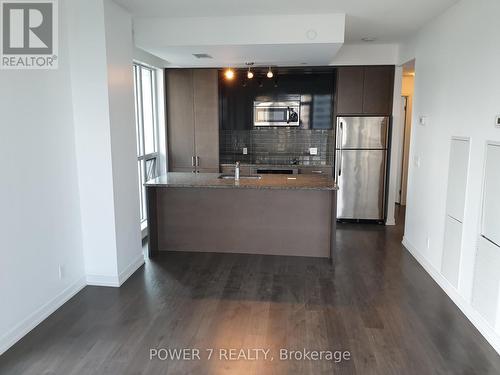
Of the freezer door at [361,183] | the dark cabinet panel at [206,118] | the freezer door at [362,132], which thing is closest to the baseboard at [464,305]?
the freezer door at [361,183]

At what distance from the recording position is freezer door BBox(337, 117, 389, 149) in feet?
19.4

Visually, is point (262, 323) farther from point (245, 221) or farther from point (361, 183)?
point (361, 183)

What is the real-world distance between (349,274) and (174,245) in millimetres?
2208

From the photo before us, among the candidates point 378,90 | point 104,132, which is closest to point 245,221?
point 104,132

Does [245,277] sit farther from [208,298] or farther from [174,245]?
[174,245]

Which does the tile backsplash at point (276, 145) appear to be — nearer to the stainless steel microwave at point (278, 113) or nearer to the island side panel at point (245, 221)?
the stainless steel microwave at point (278, 113)

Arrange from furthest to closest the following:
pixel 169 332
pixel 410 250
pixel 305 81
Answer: pixel 305 81
pixel 410 250
pixel 169 332

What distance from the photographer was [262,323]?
3.13 meters

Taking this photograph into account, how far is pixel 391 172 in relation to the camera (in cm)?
605

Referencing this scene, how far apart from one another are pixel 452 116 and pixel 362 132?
2276 millimetres

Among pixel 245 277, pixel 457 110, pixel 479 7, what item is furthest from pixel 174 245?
pixel 479 7

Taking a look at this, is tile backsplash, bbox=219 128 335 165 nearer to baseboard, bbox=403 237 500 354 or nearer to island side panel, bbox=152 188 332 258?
island side panel, bbox=152 188 332 258

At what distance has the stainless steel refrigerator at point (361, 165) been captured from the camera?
5.95m
